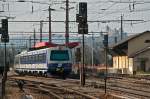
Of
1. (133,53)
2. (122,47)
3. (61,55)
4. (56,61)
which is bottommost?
(56,61)

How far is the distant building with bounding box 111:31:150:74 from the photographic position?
7581cm

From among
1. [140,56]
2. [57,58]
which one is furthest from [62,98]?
[140,56]

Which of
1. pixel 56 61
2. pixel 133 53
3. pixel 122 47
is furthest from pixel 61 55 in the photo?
pixel 122 47

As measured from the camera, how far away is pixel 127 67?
80625 mm

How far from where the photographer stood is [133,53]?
77312 mm

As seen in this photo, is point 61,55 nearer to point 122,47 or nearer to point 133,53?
point 133,53

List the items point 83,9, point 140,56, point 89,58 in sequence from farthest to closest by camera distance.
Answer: point 89,58 < point 140,56 < point 83,9

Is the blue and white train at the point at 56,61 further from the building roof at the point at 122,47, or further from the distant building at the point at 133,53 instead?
the building roof at the point at 122,47

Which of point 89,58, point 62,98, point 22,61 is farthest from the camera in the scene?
point 89,58

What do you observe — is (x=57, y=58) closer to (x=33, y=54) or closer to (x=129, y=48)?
(x=33, y=54)

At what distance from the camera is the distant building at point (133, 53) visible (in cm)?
7581

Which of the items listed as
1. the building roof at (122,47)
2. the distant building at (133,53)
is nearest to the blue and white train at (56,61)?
the distant building at (133,53)

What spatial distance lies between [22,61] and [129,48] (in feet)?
71.9

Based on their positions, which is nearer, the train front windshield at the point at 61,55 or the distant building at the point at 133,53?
the train front windshield at the point at 61,55
